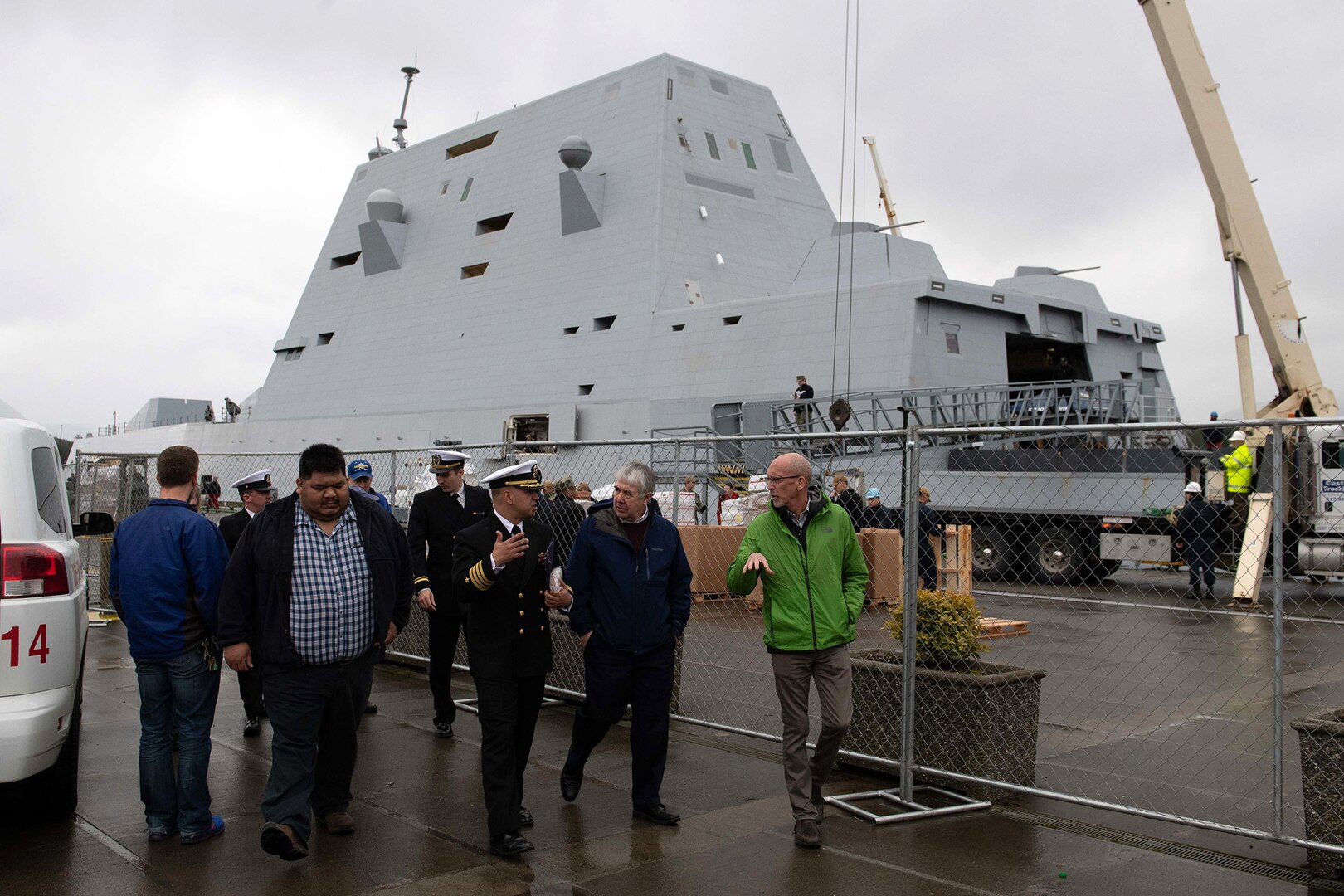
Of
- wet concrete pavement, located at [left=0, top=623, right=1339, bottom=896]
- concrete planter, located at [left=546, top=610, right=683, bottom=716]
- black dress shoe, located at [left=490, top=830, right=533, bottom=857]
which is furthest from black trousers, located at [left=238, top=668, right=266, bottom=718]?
black dress shoe, located at [left=490, top=830, right=533, bottom=857]

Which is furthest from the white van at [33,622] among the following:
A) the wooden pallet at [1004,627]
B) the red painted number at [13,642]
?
the wooden pallet at [1004,627]

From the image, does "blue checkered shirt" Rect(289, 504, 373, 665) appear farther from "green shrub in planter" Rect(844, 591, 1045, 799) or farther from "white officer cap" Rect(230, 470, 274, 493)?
"green shrub in planter" Rect(844, 591, 1045, 799)

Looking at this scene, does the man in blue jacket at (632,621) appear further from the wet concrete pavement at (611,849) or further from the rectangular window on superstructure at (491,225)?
the rectangular window on superstructure at (491,225)

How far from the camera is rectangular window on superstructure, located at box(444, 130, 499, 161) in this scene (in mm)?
27828

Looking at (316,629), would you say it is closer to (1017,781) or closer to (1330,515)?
(1017,781)

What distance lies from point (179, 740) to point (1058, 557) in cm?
1276

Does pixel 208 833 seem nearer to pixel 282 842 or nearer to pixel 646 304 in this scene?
pixel 282 842

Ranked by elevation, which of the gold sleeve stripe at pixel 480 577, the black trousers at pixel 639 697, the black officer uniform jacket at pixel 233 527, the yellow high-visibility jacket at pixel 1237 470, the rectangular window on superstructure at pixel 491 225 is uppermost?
the rectangular window on superstructure at pixel 491 225

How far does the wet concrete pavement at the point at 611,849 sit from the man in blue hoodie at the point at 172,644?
0.58ft

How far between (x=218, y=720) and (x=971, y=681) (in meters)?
4.89

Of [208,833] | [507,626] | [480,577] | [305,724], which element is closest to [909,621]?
[507,626]

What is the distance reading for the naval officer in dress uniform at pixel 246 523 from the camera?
263 inches

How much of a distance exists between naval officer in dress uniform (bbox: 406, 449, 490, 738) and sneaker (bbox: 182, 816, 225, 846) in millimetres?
1891

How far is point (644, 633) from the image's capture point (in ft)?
16.5
